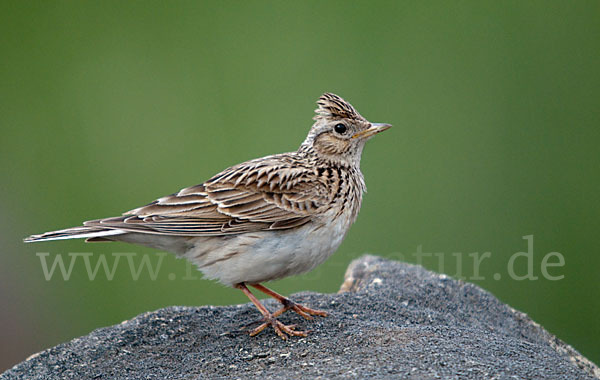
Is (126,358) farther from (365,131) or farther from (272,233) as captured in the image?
(365,131)

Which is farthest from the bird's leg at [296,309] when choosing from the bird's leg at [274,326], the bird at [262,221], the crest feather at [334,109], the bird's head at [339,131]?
the crest feather at [334,109]

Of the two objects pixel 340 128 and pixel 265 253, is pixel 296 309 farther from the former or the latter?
pixel 340 128

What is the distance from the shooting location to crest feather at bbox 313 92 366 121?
231 inches

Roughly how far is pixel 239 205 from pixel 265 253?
0.53 meters

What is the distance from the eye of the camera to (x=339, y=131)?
5.90 m

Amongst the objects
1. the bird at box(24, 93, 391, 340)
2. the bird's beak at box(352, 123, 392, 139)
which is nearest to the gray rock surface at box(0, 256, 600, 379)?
the bird at box(24, 93, 391, 340)

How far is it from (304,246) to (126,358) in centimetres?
150

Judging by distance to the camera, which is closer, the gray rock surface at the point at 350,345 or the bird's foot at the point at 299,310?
the gray rock surface at the point at 350,345

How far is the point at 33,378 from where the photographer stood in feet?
15.6

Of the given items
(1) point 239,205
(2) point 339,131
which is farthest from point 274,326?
(2) point 339,131

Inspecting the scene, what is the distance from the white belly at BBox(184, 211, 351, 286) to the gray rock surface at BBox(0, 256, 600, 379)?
44 centimetres

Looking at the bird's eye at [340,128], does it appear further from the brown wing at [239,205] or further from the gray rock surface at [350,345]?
the gray rock surface at [350,345]

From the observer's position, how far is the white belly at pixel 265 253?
5.12 metres

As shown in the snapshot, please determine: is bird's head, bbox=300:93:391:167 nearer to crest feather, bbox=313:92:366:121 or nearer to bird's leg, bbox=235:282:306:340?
crest feather, bbox=313:92:366:121
